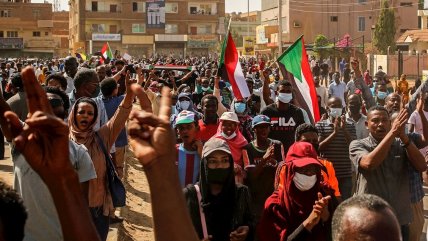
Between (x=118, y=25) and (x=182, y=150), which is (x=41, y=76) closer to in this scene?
(x=182, y=150)

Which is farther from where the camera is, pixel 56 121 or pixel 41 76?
pixel 41 76

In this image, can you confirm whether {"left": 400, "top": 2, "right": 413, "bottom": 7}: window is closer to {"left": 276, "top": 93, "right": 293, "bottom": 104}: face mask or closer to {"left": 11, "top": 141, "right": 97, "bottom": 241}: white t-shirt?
{"left": 276, "top": 93, "right": 293, "bottom": 104}: face mask

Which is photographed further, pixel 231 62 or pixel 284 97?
pixel 231 62

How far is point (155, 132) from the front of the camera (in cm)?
202

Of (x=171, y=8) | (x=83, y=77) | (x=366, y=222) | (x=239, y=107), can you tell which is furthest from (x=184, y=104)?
(x=171, y=8)

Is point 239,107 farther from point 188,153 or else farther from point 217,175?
point 217,175

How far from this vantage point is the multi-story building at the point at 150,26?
77.1 m

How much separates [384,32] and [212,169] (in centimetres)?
5038

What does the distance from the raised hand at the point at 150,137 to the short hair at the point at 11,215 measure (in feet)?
1.79

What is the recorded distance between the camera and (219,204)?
4.34 metres

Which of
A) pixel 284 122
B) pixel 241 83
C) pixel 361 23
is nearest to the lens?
pixel 284 122

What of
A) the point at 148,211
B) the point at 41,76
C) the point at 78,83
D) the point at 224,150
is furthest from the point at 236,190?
the point at 41,76

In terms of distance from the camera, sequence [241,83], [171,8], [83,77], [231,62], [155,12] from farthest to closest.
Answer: [171,8]
[155,12]
[231,62]
[241,83]
[83,77]

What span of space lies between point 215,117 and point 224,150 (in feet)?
10.6
